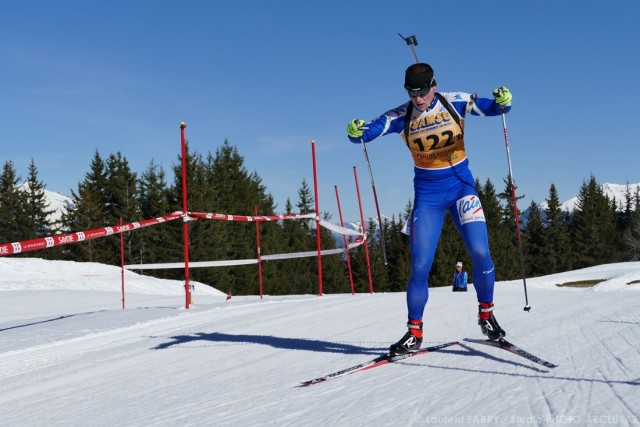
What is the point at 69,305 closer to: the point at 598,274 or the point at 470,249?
the point at 470,249

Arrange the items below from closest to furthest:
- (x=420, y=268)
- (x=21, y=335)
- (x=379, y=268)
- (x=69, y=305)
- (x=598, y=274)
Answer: (x=420, y=268) < (x=21, y=335) < (x=69, y=305) < (x=598, y=274) < (x=379, y=268)

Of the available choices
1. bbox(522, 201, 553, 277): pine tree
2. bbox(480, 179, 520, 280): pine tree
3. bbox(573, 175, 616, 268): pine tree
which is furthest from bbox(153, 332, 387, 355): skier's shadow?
bbox(573, 175, 616, 268): pine tree

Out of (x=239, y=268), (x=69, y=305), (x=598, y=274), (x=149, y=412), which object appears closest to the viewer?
(x=149, y=412)

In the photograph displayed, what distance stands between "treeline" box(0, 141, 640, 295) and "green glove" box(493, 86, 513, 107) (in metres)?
29.8

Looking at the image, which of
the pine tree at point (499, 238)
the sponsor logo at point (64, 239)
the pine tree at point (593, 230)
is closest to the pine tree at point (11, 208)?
the sponsor logo at point (64, 239)

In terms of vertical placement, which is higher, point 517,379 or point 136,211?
point 136,211

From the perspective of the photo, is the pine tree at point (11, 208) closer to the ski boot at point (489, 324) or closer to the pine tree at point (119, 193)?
the pine tree at point (119, 193)

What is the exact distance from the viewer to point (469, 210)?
4469 millimetres

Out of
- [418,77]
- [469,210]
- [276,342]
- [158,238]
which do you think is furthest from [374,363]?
[158,238]

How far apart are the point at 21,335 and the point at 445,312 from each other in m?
5.42

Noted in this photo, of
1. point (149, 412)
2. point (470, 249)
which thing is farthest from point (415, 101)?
point (149, 412)

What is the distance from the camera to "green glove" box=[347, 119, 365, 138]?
16.0 ft

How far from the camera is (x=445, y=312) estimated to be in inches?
282

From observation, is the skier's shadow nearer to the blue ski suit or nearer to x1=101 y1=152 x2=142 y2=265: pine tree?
the blue ski suit
